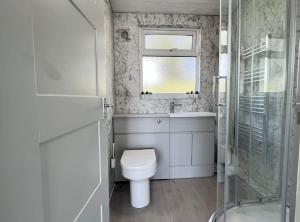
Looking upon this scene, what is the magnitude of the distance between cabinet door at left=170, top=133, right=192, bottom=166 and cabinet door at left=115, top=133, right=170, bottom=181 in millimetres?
66

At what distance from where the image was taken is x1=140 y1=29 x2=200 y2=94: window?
258 cm

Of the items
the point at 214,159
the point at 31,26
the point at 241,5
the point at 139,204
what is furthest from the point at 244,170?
the point at 31,26

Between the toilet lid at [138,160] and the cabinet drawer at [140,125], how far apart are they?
12.2 inches

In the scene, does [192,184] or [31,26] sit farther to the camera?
[192,184]

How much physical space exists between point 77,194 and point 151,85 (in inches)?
81.6

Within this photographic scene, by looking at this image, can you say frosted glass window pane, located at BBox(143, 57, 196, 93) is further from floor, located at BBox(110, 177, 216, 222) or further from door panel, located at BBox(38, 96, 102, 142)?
door panel, located at BBox(38, 96, 102, 142)

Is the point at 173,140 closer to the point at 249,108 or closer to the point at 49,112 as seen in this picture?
the point at 249,108

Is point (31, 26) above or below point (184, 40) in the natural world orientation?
below

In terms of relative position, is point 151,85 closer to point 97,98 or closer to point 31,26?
point 97,98

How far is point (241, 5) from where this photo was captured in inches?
61.7

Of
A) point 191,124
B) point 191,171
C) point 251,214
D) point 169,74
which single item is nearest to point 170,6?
point 169,74

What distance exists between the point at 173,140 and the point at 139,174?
811mm

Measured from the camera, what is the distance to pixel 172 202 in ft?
6.25

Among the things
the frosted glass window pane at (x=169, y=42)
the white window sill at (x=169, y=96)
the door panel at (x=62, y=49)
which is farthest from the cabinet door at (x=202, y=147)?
the door panel at (x=62, y=49)
